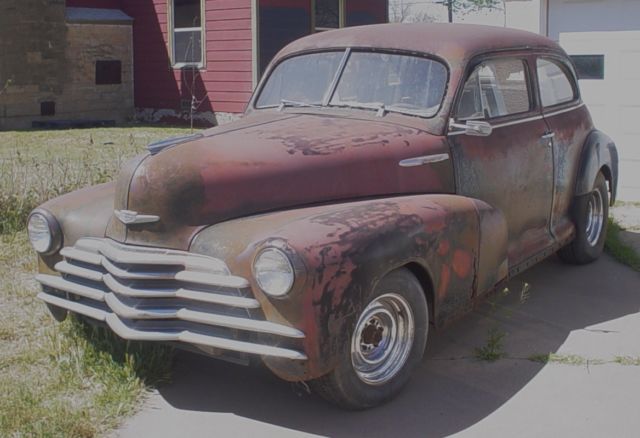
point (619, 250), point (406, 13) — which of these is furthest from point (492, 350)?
point (406, 13)

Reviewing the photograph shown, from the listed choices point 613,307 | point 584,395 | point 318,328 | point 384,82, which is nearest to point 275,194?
point 318,328

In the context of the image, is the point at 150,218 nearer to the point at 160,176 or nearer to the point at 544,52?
the point at 160,176

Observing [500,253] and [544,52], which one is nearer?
[500,253]

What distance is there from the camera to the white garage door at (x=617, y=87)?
9148 mm

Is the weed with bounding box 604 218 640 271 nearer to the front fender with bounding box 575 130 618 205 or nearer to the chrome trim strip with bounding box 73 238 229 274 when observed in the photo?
the front fender with bounding box 575 130 618 205

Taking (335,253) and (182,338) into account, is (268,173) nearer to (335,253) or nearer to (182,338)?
(335,253)

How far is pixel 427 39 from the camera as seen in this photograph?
544 cm

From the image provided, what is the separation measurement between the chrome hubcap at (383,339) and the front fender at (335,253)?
0.22m

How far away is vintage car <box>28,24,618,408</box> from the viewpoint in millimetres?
3877

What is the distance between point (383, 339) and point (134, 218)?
136cm

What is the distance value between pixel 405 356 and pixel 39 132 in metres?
12.7

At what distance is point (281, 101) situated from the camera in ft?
18.5

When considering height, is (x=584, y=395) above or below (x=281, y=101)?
below

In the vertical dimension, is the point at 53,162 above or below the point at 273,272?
above
